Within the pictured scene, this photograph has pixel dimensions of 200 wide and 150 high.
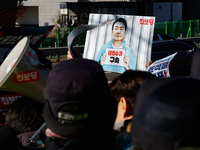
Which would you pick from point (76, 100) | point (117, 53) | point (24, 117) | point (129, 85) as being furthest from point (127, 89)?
point (117, 53)

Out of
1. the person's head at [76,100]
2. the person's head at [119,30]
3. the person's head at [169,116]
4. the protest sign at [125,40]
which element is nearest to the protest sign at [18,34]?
the protest sign at [125,40]

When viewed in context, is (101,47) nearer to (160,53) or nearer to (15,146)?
(15,146)

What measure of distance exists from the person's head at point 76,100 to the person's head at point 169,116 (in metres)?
0.41

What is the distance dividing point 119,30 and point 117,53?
13.1 inches

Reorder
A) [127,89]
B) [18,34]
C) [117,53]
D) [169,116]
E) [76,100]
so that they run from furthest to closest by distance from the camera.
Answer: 1. [117,53]
2. [18,34]
3. [127,89]
4. [76,100]
5. [169,116]

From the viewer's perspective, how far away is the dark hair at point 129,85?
2.05 metres

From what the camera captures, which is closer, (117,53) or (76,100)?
(76,100)

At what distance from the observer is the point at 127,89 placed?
6.81 feet

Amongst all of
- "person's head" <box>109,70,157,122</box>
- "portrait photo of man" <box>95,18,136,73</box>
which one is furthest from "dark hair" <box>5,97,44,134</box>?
"portrait photo of man" <box>95,18,136,73</box>

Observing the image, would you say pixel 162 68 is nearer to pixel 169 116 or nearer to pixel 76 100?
pixel 76 100

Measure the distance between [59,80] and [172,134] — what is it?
0.59 m

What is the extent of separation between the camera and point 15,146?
44.8 inches

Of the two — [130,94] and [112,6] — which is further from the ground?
[112,6]

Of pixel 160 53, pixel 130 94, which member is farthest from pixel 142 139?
pixel 160 53
